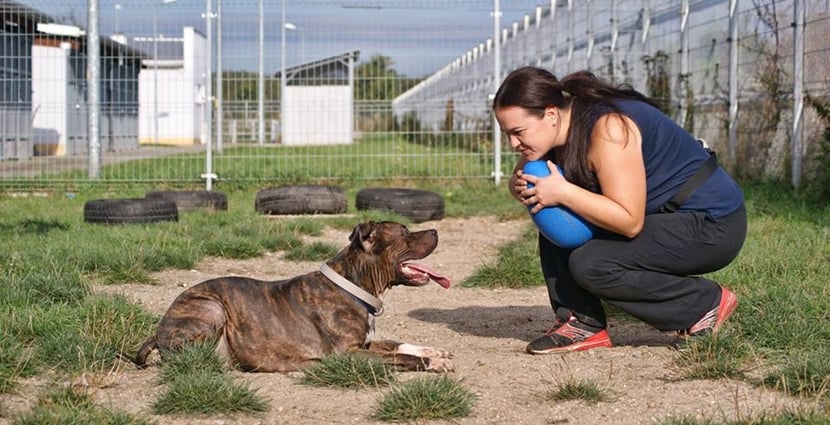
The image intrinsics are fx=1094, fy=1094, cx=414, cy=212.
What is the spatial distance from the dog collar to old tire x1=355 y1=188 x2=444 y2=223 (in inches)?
288

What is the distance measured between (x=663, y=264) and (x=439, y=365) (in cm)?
135

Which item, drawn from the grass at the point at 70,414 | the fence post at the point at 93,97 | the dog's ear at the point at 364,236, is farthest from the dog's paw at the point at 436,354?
the fence post at the point at 93,97

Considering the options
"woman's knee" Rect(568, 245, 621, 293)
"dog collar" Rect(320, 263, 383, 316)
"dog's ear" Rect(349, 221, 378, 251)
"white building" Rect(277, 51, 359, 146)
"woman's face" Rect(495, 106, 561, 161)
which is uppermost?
"white building" Rect(277, 51, 359, 146)

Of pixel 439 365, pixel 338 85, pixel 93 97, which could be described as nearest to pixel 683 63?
pixel 338 85

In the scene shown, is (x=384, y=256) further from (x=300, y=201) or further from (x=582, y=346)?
(x=300, y=201)

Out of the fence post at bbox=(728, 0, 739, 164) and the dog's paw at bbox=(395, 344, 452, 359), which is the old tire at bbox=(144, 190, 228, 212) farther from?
the dog's paw at bbox=(395, 344, 452, 359)

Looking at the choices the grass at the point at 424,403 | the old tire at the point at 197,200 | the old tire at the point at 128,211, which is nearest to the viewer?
the grass at the point at 424,403

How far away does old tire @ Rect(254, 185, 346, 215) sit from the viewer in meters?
13.9

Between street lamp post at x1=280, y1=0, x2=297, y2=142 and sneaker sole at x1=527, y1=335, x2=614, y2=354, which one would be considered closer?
sneaker sole at x1=527, y1=335, x2=614, y2=354

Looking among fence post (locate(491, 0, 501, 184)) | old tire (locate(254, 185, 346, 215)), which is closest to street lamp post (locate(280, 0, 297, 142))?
fence post (locate(491, 0, 501, 184))

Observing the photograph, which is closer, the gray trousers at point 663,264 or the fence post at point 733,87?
the gray trousers at point 663,264

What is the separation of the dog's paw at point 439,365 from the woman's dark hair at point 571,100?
3.92 feet

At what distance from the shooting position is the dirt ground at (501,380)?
480 centimetres

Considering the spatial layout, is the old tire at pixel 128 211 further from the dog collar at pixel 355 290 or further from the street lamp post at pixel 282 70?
the dog collar at pixel 355 290
